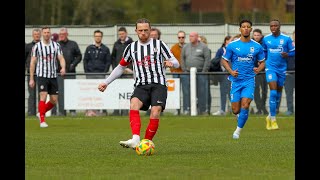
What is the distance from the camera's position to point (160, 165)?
1391cm

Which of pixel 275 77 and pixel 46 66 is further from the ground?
pixel 46 66

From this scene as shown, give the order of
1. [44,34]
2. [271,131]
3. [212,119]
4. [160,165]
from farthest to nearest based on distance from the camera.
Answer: [212,119] < [44,34] < [271,131] < [160,165]

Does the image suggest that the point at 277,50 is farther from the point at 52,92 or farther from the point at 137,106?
the point at 137,106

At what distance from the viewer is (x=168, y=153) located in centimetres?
1593

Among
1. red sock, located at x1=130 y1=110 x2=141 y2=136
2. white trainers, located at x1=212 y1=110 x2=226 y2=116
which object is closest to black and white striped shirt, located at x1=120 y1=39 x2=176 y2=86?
red sock, located at x1=130 y1=110 x2=141 y2=136

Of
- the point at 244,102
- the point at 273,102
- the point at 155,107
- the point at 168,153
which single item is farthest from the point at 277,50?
the point at 168,153

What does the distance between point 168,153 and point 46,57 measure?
935 centimetres

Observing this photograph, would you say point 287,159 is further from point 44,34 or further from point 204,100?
point 204,100

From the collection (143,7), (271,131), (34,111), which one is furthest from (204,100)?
(143,7)

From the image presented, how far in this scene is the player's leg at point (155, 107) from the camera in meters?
16.0

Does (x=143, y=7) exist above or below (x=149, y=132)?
above
